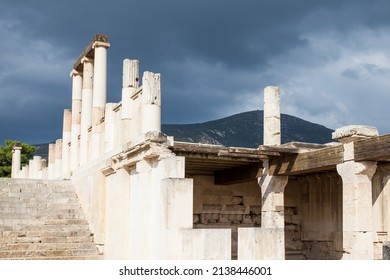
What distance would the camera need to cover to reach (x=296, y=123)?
107 metres

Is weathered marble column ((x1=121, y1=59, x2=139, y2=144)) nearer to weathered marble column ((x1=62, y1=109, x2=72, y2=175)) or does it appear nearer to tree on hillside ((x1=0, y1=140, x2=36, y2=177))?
weathered marble column ((x1=62, y1=109, x2=72, y2=175))

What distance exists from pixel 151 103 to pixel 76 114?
8.57 m

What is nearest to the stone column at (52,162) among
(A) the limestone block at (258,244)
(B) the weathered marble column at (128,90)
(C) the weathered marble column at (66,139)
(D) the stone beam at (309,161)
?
(C) the weathered marble column at (66,139)

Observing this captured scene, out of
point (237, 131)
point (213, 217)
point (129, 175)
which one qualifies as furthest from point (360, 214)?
point (237, 131)

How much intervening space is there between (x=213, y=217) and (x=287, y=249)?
263 cm

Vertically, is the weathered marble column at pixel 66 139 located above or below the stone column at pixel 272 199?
above

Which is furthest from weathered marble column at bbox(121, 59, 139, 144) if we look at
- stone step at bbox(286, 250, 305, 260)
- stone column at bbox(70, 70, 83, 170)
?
stone step at bbox(286, 250, 305, 260)

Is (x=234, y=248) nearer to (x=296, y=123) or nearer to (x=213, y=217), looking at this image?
(x=213, y=217)

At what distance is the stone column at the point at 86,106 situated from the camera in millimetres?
16650

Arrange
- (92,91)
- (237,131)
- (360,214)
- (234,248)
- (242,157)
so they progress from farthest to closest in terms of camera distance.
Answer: (237,131) → (92,91) → (234,248) → (242,157) → (360,214)

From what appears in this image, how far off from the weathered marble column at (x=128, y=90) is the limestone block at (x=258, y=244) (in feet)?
14.7

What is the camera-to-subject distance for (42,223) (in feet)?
46.3

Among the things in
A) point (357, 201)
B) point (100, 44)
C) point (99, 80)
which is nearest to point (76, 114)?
point (99, 80)

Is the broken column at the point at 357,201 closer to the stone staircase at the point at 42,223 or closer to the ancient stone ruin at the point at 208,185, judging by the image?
the ancient stone ruin at the point at 208,185
